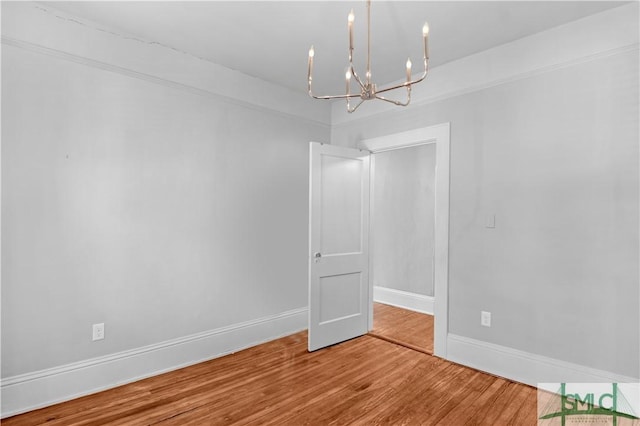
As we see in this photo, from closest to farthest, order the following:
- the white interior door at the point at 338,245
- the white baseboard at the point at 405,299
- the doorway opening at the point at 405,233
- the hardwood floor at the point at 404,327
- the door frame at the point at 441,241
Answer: the door frame at the point at 441,241, the white interior door at the point at 338,245, the hardwood floor at the point at 404,327, the white baseboard at the point at 405,299, the doorway opening at the point at 405,233

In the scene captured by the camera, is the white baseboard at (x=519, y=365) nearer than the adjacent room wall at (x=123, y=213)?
No

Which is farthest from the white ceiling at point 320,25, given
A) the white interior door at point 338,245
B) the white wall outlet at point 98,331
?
the white wall outlet at point 98,331

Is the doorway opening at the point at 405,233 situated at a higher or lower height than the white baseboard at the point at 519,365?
higher

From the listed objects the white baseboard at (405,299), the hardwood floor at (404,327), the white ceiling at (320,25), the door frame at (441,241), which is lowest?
the hardwood floor at (404,327)

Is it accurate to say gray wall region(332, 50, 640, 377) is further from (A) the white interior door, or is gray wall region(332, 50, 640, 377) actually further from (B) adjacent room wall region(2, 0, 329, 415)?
(B) adjacent room wall region(2, 0, 329, 415)

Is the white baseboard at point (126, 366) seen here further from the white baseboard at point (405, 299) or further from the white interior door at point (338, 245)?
the white baseboard at point (405, 299)

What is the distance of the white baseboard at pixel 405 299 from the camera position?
475cm

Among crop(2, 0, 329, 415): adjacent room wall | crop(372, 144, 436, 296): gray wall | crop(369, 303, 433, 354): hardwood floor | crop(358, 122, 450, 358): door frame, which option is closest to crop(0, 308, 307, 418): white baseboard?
crop(2, 0, 329, 415): adjacent room wall

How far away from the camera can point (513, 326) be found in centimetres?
279

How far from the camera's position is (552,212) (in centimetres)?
262

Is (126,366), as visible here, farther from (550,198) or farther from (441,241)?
(550,198)

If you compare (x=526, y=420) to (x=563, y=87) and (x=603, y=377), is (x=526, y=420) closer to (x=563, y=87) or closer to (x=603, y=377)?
(x=603, y=377)

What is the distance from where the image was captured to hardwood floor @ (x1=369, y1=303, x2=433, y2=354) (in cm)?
360

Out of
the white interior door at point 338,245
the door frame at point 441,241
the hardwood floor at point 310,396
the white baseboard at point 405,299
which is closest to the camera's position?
the hardwood floor at point 310,396
